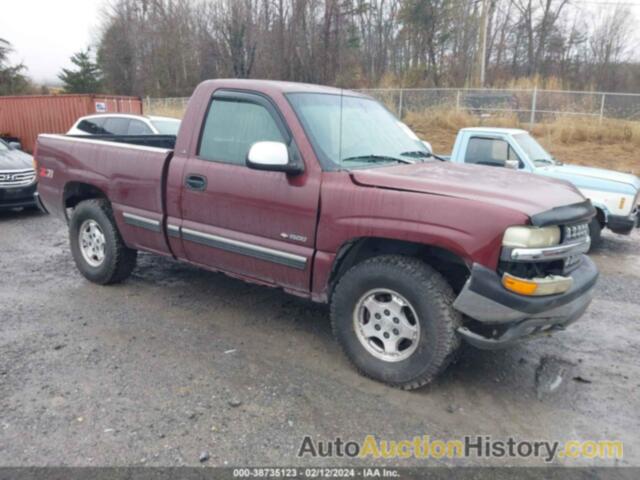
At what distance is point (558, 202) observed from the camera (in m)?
3.32

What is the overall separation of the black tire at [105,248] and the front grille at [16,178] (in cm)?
417

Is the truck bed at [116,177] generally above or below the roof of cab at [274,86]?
below

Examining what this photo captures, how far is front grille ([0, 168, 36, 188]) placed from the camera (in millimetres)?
8766

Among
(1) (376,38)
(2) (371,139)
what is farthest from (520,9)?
(2) (371,139)

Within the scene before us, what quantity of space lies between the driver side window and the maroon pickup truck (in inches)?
137

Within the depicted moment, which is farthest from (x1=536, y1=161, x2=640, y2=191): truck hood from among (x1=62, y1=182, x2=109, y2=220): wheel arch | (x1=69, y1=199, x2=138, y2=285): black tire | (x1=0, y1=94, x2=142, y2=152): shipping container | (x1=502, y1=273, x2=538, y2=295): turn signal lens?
(x1=0, y1=94, x2=142, y2=152): shipping container

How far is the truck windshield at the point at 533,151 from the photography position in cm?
778

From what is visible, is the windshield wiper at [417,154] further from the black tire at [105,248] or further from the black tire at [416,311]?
the black tire at [105,248]

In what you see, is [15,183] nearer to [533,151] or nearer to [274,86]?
[274,86]

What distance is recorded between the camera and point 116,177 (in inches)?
195

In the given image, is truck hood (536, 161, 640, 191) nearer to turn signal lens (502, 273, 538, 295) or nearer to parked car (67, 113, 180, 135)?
turn signal lens (502, 273, 538, 295)

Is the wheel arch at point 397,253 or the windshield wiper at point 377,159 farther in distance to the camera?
the windshield wiper at point 377,159

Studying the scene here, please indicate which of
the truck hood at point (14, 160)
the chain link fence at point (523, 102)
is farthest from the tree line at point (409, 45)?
the truck hood at point (14, 160)

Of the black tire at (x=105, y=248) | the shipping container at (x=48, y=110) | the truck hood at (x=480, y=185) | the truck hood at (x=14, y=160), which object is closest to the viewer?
the truck hood at (x=480, y=185)
